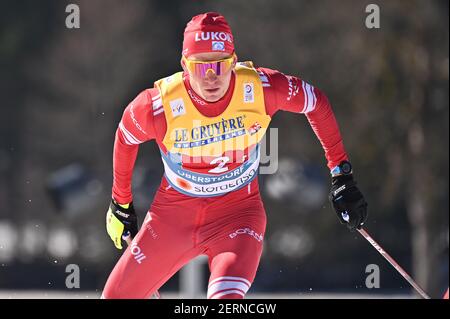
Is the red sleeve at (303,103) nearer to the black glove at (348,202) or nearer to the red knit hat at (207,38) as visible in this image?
the black glove at (348,202)

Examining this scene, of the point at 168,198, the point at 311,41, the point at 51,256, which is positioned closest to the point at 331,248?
the point at 311,41

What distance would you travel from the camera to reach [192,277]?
985 cm

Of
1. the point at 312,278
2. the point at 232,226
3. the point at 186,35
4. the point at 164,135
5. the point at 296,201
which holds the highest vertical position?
the point at 186,35

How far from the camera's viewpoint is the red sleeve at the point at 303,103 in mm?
5492

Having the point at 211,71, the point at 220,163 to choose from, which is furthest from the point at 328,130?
the point at 211,71

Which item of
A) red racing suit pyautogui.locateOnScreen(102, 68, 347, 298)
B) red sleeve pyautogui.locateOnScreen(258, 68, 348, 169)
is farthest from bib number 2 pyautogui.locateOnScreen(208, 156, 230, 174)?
red sleeve pyautogui.locateOnScreen(258, 68, 348, 169)

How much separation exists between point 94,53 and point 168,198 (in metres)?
8.08

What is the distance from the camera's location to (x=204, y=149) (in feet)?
17.9

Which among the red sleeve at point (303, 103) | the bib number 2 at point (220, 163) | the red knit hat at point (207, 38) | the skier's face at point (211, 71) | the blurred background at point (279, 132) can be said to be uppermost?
the red knit hat at point (207, 38)

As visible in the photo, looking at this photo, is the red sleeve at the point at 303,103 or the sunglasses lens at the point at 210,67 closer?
the sunglasses lens at the point at 210,67

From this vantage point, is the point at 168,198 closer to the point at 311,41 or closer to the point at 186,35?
the point at 186,35

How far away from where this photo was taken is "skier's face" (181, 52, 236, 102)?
5.27 metres

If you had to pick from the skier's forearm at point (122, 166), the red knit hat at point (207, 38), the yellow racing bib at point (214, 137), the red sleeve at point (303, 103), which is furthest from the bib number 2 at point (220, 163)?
the red knit hat at point (207, 38)

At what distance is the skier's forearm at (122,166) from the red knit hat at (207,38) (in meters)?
0.63
